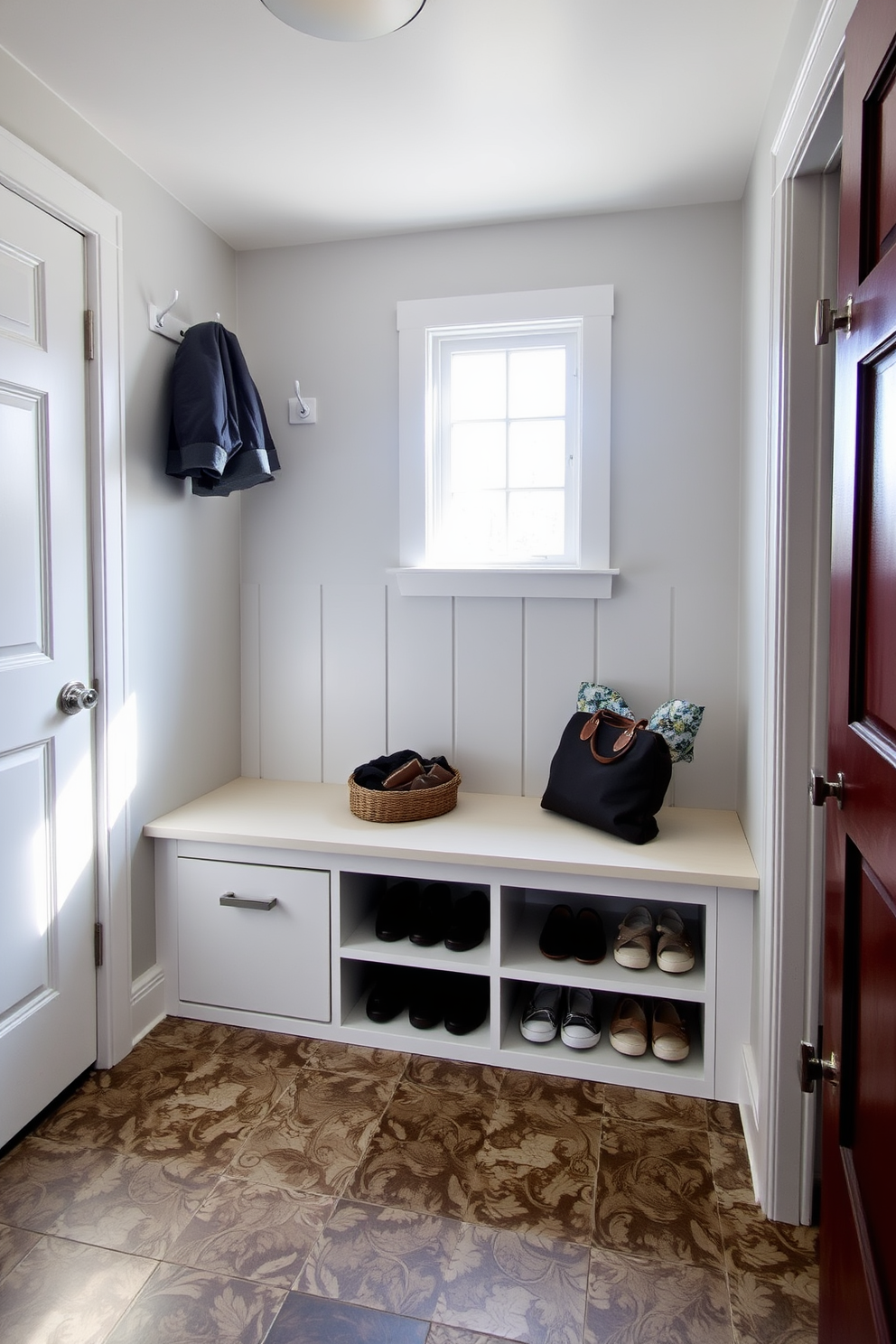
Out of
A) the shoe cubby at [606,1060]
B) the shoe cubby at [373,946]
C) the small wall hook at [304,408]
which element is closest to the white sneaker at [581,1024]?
the shoe cubby at [606,1060]

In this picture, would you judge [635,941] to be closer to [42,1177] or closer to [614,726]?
[614,726]

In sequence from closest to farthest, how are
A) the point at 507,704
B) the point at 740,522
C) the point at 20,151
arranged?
the point at 20,151 → the point at 740,522 → the point at 507,704

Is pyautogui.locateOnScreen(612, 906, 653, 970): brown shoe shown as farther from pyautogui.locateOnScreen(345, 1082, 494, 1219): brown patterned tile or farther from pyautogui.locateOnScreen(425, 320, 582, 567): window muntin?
pyautogui.locateOnScreen(425, 320, 582, 567): window muntin

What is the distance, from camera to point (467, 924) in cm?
216

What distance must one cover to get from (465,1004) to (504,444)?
1628mm

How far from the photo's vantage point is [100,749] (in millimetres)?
1996

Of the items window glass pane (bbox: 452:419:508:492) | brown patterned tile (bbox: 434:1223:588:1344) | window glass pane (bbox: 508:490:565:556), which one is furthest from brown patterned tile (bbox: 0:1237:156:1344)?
window glass pane (bbox: 452:419:508:492)

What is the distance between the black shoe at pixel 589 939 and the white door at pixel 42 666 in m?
1.22

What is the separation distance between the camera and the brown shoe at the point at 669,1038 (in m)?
1.97

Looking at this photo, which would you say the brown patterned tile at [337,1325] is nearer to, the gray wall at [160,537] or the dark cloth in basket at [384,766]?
the gray wall at [160,537]

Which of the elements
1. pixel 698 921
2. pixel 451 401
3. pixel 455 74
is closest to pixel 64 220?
pixel 455 74

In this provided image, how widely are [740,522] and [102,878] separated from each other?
76.1 inches

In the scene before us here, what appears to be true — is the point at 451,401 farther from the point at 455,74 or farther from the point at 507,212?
the point at 455,74

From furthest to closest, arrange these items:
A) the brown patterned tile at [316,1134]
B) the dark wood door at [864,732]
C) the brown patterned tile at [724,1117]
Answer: the brown patterned tile at [724,1117], the brown patterned tile at [316,1134], the dark wood door at [864,732]
